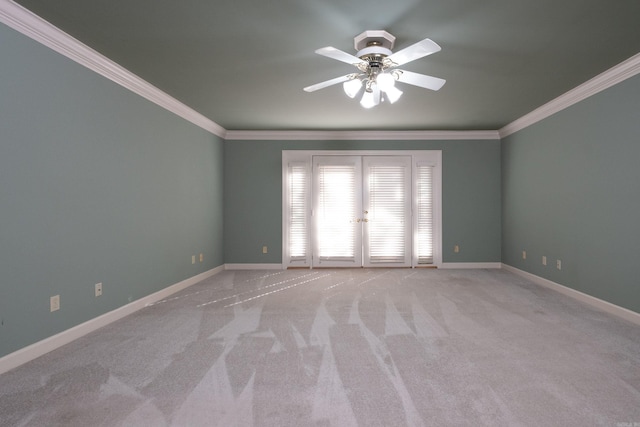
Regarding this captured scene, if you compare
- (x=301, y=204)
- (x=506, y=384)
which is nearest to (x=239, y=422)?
(x=506, y=384)

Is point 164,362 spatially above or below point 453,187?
below

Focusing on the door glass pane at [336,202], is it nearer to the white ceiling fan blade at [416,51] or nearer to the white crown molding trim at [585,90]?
the white crown molding trim at [585,90]

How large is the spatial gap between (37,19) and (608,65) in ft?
15.9

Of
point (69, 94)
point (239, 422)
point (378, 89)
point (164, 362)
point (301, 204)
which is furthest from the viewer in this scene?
point (301, 204)

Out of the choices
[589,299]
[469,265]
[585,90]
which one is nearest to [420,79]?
[585,90]

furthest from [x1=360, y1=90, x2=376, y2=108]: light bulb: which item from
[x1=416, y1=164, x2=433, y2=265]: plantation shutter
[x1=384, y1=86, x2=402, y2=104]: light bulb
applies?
[x1=416, y1=164, x2=433, y2=265]: plantation shutter

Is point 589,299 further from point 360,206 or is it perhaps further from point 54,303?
point 54,303

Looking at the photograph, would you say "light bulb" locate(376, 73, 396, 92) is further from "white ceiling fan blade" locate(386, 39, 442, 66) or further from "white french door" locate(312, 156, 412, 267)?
"white french door" locate(312, 156, 412, 267)

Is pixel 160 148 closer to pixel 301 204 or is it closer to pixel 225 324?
pixel 225 324

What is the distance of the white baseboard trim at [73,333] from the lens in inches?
98.3

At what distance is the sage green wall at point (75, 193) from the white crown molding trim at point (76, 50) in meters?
0.06

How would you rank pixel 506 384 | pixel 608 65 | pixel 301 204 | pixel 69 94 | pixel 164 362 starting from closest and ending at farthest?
pixel 506 384 < pixel 164 362 < pixel 69 94 < pixel 608 65 < pixel 301 204

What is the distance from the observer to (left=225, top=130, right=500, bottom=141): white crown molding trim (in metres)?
6.67

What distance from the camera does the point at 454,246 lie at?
6.73 metres
